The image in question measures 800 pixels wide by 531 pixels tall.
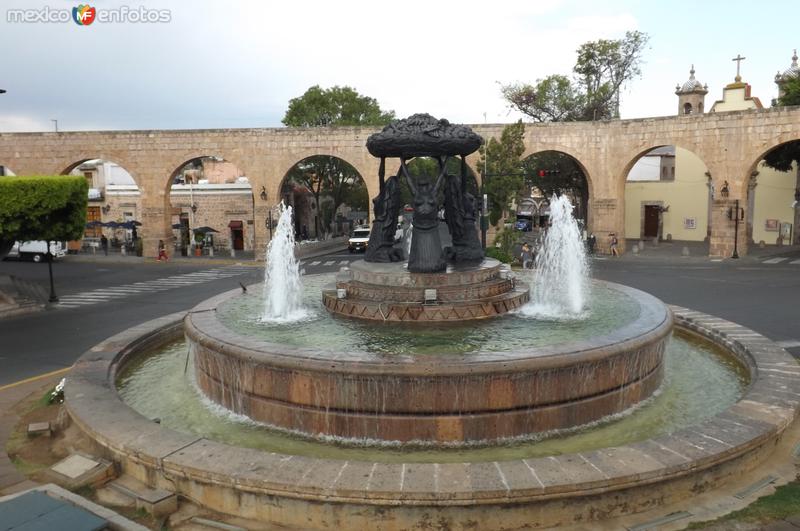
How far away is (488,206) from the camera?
26750mm

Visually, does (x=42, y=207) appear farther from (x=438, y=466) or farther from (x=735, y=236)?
(x=735, y=236)

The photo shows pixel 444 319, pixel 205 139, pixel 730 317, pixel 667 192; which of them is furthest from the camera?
pixel 667 192

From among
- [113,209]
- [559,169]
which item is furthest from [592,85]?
[113,209]

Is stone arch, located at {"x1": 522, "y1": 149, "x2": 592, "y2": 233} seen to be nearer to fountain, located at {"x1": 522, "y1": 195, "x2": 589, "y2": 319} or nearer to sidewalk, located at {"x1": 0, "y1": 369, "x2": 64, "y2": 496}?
fountain, located at {"x1": 522, "y1": 195, "x2": 589, "y2": 319}

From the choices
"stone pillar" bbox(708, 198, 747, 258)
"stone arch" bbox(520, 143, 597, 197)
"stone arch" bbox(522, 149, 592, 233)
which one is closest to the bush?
"stone arch" bbox(520, 143, 597, 197)

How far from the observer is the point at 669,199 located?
3859 cm

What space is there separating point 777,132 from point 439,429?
25.6m

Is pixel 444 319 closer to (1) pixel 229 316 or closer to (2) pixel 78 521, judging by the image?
(1) pixel 229 316

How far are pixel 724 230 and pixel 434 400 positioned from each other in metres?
25.4

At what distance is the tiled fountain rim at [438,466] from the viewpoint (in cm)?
470

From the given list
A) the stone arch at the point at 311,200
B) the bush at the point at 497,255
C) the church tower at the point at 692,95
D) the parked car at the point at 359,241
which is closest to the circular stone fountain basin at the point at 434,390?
the bush at the point at 497,255

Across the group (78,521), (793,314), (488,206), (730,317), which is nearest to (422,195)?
(78,521)

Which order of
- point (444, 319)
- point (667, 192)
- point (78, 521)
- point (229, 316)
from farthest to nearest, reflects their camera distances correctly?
point (667, 192) → point (229, 316) → point (444, 319) → point (78, 521)

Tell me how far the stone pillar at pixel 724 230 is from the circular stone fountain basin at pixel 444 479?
23.8 m
